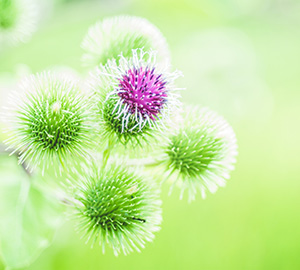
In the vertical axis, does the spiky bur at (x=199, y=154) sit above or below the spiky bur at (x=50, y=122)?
above

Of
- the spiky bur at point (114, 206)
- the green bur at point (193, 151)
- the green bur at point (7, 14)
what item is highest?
the green bur at point (7, 14)

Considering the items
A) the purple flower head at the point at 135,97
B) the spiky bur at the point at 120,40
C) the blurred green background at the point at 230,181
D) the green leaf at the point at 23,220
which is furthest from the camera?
the blurred green background at the point at 230,181

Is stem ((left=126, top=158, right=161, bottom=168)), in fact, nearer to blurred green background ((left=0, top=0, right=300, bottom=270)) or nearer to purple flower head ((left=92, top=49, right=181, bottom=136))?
purple flower head ((left=92, top=49, right=181, bottom=136))

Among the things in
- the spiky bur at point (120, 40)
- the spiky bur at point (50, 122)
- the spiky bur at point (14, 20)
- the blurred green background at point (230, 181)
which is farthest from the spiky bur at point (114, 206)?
the blurred green background at point (230, 181)

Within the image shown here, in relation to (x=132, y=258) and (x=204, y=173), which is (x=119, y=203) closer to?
(x=204, y=173)

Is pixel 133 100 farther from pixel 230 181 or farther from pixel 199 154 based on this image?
pixel 230 181

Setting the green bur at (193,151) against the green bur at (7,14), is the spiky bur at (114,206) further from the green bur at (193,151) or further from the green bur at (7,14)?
the green bur at (7,14)

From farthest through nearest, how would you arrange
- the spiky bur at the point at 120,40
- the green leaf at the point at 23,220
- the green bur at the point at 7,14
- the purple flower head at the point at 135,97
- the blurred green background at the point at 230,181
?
1. the blurred green background at the point at 230,181
2. the green bur at the point at 7,14
3. the spiky bur at the point at 120,40
4. the green leaf at the point at 23,220
5. the purple flower head at the point at 135,97

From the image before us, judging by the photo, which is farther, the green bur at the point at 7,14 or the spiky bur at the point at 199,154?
the green bur at the point at 7,14
